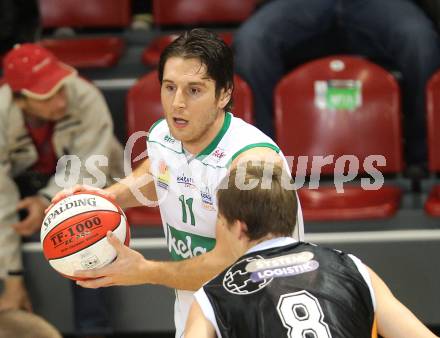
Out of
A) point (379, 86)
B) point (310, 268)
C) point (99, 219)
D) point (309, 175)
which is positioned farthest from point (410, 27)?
point (310, 268)

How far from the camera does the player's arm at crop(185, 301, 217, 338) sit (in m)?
2.51

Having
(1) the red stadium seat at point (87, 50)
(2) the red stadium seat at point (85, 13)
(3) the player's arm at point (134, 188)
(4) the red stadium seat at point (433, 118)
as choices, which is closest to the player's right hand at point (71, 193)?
(3) the player's arm at point (134, 188)

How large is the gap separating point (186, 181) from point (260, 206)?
75 cm

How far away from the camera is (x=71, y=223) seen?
10.6 ft

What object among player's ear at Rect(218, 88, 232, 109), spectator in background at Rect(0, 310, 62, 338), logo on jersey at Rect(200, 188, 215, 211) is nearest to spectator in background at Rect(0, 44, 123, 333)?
spectator in background at Rect(0, 310, 62, 338)

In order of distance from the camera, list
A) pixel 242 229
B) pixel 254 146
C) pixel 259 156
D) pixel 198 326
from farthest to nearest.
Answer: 1. pixel 254 146
2. pixel 259 156
3. pixel 242 229
4. pixel 198 326

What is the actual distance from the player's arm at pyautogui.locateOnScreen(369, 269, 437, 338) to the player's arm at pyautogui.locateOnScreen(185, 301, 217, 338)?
1.43 feet

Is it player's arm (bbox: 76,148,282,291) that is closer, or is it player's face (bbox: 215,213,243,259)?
player's face (bbox: 215,213,243,259)

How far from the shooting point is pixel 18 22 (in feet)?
20.4

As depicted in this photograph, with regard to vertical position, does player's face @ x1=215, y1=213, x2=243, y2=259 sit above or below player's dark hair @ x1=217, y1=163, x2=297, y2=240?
below

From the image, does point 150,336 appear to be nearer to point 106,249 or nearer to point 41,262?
point 41,262

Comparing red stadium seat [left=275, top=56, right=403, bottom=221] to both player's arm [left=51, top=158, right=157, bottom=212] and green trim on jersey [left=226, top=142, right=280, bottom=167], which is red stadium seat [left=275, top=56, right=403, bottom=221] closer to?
player's arm [left=51, top=158, right=157, bottom=212]

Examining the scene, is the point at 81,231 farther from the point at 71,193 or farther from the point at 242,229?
the point at 242,229

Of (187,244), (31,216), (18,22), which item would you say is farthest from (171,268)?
(18,22)
